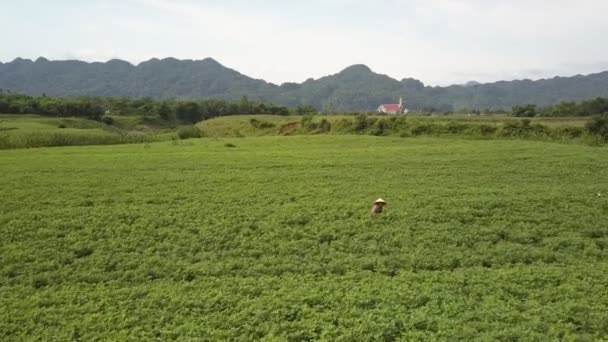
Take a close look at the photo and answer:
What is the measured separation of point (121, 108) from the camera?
336 ft

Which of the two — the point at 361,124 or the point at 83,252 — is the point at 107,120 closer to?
the point at 361,124

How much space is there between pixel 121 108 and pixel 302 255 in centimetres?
10063

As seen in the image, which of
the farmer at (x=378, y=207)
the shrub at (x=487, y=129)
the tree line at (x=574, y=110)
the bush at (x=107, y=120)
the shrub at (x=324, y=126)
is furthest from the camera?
the bush at (x=107, y=120)

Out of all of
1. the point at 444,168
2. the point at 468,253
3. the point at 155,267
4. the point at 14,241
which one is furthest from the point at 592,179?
the point at 14,241

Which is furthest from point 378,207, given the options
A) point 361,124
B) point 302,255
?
point 361,124

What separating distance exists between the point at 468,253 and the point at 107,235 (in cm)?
804

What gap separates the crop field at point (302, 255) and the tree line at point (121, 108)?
7529cm

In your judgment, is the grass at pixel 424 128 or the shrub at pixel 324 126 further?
the shrub at pixel 324 126

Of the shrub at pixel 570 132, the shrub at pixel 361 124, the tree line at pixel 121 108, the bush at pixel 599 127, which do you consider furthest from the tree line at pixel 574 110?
the tree line at pixel 121 108

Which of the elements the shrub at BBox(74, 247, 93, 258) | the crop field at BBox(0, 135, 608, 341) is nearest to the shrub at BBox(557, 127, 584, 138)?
the crop field at BBox(0, 135, 608, 341)

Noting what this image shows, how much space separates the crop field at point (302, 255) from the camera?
7.29 meters

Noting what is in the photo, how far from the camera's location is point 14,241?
36.3ft

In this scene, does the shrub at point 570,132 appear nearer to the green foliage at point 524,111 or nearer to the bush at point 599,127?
the bush at point 599,127

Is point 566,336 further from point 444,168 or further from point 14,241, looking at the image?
point 444,168
